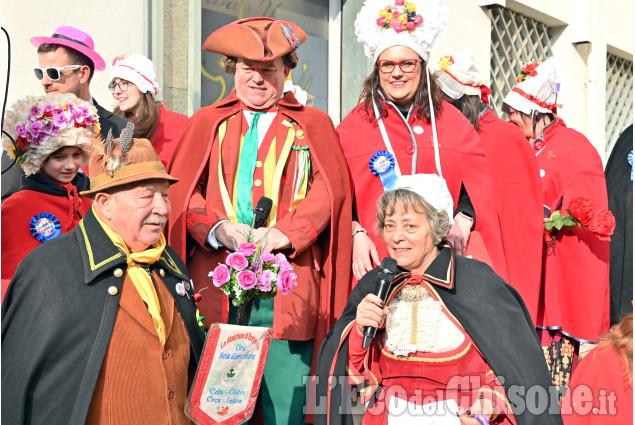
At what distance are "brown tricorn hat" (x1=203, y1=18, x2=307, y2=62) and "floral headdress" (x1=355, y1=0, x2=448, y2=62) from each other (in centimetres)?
62

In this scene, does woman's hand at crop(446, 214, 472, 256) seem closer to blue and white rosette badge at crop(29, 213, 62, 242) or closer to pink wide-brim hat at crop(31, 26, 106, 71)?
blue and white rosette badge at crop(29, 213, 62, 242)

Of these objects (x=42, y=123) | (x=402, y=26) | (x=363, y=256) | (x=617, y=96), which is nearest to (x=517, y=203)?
(x=402, y=26)

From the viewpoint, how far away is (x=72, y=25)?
632cm

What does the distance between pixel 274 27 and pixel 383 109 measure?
884mm

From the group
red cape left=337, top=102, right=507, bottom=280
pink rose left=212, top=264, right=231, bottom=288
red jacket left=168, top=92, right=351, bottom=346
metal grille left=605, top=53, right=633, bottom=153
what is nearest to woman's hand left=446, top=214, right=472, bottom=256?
red cape left=337, top=102, right=507, bottom=280

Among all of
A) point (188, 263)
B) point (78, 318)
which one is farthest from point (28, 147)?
point (78, 318)

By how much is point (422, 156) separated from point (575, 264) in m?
2.51

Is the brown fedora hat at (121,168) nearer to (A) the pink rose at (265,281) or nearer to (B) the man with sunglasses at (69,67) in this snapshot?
(A) the pink rose at (265,281)

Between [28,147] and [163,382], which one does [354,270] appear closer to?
[163,382]

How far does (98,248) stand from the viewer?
349 cm

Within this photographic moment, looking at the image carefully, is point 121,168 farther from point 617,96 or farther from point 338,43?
point 617,96

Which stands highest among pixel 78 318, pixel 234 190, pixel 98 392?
pixel 234 190

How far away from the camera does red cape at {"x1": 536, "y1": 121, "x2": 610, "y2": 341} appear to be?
6.84 m

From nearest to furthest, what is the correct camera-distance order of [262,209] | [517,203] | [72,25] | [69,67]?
[262,209] < [69,67] < [72,25] < [517,203]
